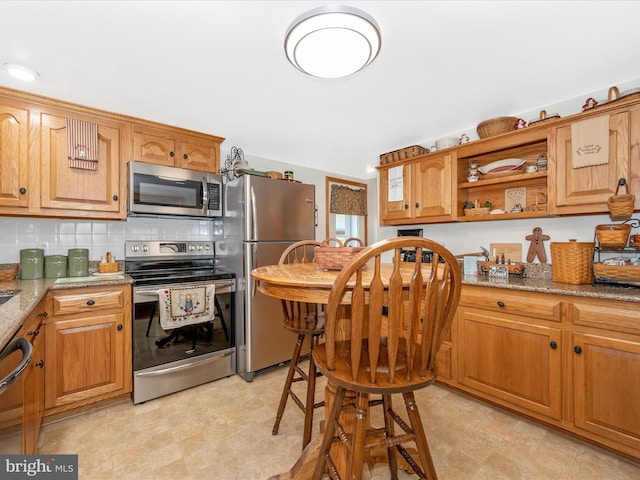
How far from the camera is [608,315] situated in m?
1.61

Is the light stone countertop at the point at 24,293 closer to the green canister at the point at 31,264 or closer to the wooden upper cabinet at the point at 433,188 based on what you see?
the green canister at the point at 31,264

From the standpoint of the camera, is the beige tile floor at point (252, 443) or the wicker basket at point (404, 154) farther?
the wicker basket at point (404, 154)

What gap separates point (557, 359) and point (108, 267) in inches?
128

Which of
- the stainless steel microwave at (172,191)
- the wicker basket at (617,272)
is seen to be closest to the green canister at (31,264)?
the stainless steel microwave at (172,191)

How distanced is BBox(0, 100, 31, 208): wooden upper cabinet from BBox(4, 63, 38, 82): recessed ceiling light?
0.32m

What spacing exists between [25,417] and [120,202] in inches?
62.5

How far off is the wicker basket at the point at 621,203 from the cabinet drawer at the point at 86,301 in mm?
3257

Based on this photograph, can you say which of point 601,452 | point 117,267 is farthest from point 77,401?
point 601,452

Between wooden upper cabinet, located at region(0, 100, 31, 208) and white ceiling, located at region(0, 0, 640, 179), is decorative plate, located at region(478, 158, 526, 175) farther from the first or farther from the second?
wooden upper cabinet, located at region(0, 100, 31, 208)

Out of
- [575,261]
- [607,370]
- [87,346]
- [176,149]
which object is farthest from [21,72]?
[607,370]

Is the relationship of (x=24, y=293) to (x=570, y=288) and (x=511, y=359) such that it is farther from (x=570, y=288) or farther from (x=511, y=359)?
(x=570, y=288)

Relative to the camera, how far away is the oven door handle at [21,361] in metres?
0.85

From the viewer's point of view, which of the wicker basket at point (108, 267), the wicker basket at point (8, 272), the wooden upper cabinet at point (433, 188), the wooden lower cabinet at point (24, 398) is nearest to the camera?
the wooden lower cabinet at point (24, 398)

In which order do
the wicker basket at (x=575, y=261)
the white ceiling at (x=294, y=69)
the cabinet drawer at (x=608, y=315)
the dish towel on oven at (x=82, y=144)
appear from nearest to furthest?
the white ceiling at (x=294, y=69) < the cabinet drawer at (x=608, y=315) < the wicker basket at (x=575, y=261) < the dish towel on oven at (x=82, y=144)
